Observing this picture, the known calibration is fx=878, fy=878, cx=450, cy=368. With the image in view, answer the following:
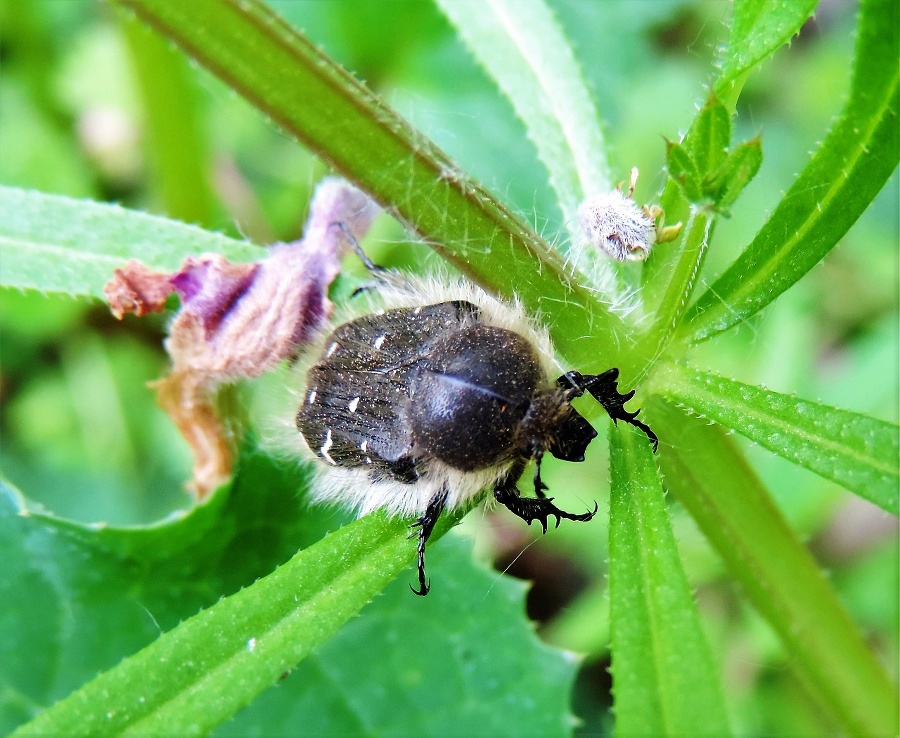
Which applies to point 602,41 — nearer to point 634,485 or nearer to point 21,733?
point 634,485

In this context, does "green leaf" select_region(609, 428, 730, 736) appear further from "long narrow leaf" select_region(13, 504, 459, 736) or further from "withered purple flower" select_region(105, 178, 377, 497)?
"withered purple flower" select_region(105, 178, 377, 497)

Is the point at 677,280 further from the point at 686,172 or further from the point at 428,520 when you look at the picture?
the point at 428,520

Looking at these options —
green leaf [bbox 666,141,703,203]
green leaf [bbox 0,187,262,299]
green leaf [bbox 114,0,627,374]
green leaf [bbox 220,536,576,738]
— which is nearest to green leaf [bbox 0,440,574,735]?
green leaf [bbox 220,536,576,738]

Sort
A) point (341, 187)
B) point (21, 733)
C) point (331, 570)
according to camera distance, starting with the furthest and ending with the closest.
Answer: point (341, 187), point (331, 570), point (21, 733)

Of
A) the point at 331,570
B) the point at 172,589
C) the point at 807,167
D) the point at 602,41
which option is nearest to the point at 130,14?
the point at 331,570

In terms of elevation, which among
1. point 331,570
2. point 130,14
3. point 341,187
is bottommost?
point 331,570
